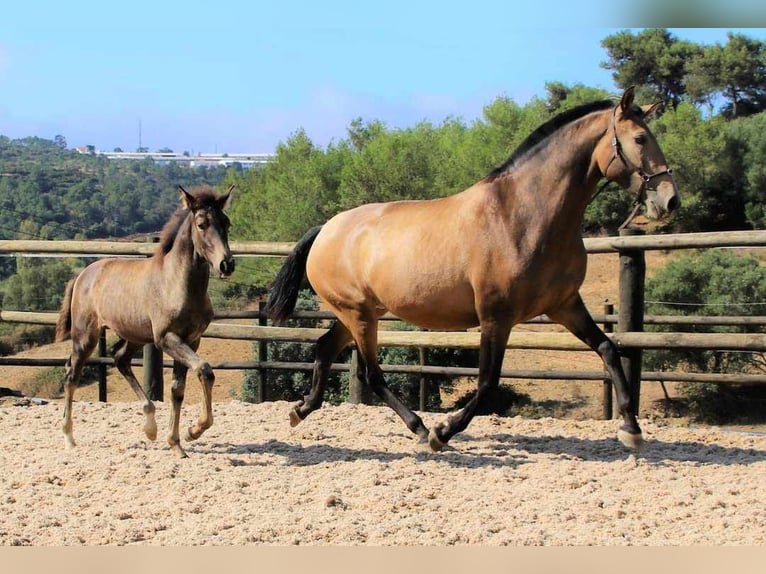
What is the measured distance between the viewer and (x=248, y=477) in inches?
181

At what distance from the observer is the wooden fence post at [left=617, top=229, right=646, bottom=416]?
20.2 feet

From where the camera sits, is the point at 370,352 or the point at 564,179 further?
the point at 370,352

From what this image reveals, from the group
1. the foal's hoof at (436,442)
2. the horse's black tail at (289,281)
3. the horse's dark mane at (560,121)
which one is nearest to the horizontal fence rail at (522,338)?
the horse's black tail at (289,281)

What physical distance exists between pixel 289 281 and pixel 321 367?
69 centimetres

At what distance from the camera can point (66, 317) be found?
19.6 feet

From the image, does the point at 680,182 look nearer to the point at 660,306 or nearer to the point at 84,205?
the point at 660,306

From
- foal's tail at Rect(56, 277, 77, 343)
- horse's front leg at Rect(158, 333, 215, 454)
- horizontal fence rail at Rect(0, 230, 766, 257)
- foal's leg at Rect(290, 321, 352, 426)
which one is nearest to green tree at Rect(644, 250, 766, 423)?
horizontal fence rail at Rect(0, 230, 766, 257)

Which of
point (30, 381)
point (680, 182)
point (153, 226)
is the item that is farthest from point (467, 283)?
point (153, 226)

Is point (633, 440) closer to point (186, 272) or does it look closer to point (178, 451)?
point (178, 451)

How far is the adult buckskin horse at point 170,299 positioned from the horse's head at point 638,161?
2.30m

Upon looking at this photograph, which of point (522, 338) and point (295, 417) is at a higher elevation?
point (522, 338)

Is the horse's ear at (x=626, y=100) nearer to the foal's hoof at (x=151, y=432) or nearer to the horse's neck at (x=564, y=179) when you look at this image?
the horse's neck at (x=564, y=179)

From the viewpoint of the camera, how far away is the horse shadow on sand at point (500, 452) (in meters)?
4.97

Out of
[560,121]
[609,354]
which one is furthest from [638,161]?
[609,354]
